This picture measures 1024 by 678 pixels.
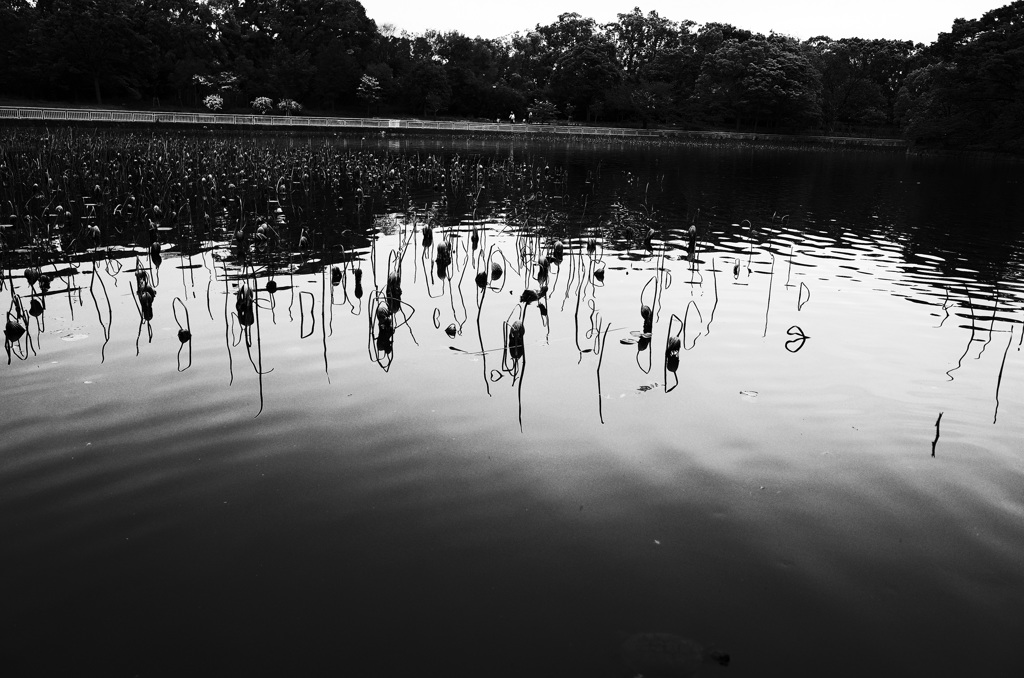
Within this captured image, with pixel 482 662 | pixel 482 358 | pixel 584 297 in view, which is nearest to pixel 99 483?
pixel 482 662

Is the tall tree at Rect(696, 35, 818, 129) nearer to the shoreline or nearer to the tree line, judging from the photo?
the tree line

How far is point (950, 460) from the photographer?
15.9 feet

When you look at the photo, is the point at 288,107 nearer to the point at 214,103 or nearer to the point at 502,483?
the point at 214,103

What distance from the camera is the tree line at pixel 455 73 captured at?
6456cm

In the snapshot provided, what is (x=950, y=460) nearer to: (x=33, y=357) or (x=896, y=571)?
(x=896, y=571)

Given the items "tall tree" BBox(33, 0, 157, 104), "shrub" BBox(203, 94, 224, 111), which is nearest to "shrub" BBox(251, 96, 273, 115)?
"shrub" BBox(203, 94, 224, 111)

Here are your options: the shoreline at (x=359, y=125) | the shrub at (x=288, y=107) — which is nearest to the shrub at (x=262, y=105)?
the shrub at (x=288, y=107)

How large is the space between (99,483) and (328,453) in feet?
4.40

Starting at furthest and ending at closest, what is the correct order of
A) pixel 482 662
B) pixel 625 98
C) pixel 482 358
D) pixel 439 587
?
1. pixel 625 98
2. pixel 482 358
3. pixel 439 587
4. pixel 482 662

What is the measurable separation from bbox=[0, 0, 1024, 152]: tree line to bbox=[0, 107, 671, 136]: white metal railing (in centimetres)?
1409

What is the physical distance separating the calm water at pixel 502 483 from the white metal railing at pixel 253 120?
4300 centimetres

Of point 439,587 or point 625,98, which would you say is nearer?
point 439,587

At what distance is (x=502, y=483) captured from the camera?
14.6 ft

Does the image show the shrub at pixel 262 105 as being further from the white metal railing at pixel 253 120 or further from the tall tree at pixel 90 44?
Result: the white metal railing at pixel 253 120
